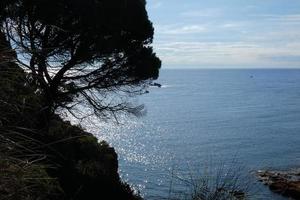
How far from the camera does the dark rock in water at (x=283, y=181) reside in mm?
34156

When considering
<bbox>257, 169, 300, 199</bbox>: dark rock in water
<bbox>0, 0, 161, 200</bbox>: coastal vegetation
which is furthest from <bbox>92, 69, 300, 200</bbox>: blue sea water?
<bbox>0, 0, 161, 200</bbox>: coastal vegetation

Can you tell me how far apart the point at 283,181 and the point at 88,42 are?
22.8m

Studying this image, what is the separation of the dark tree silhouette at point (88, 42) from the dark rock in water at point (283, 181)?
18.0 m

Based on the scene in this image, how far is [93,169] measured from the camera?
53.9ft

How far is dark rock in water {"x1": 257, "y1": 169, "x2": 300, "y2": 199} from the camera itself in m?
34.2

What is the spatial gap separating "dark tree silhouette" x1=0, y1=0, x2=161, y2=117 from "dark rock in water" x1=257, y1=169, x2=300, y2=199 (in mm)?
18025

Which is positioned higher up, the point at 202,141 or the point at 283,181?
the point at 202,141

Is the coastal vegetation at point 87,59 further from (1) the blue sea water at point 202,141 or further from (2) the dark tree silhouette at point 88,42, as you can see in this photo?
(1) the blue sea water at point 202,141

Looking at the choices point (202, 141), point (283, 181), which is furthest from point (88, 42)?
point (202, 141)

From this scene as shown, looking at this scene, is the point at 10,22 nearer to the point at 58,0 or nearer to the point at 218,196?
the point at 58,0

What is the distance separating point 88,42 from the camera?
58.5 feet

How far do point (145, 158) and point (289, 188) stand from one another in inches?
549

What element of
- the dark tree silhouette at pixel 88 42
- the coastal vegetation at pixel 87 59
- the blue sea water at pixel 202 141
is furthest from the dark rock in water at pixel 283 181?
the dark tree silhouette at pixel 88 42

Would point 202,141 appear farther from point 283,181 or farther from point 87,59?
point 87,59
